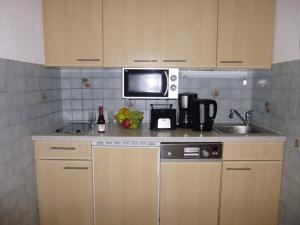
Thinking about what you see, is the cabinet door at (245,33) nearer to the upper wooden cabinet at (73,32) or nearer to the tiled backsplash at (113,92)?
the tiled backsplash at (113,92)

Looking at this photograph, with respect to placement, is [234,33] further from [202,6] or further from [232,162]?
[232,162]

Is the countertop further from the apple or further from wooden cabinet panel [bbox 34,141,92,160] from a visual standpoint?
the apple

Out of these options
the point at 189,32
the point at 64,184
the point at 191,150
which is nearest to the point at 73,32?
the point at 189,32

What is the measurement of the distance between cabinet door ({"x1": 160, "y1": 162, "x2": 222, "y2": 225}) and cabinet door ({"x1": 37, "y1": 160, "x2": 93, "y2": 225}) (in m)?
0.60

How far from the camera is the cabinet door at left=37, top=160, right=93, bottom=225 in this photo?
1.76 meters

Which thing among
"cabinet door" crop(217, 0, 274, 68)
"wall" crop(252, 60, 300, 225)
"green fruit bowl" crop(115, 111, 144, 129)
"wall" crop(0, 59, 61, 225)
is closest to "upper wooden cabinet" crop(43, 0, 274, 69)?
"cabinet door" crop(217, 0, 274, 68)

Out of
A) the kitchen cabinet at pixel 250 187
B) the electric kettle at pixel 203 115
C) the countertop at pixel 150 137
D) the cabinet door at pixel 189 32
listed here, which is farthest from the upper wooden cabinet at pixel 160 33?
the kitchen cabinet at pixel 250 187

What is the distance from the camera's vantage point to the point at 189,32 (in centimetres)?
185

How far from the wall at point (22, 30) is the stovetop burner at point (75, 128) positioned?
1.97 feet

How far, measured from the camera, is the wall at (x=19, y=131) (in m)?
1.38

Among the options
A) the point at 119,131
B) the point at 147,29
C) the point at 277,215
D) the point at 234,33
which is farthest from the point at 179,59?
the point at 277,215

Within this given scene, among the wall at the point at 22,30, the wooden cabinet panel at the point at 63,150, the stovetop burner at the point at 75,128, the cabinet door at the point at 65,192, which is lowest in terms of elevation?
the cabinet door at the point at 65,192

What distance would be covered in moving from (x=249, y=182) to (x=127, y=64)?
1378mm

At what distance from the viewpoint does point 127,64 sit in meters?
1.88
